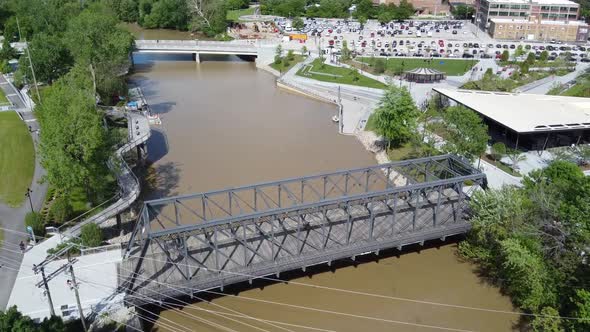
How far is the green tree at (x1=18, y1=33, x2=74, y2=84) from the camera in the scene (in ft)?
180

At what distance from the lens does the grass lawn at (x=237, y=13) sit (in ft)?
370

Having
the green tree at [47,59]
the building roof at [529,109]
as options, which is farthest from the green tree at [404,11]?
the green tree at [47,59]

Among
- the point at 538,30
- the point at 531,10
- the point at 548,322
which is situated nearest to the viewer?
the point at 548,322

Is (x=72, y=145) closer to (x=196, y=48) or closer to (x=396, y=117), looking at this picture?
(x=396, y=117)

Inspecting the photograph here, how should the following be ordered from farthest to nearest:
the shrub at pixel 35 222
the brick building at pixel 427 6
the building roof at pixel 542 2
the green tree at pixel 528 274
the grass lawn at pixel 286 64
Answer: the brick building at pixel 427 6, the building roof at pixel 542 2, the grass lawn at pixel 286 64, the shrub at pixel 35 222, the green tree at pixel 528 274

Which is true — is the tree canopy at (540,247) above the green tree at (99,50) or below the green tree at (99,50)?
below

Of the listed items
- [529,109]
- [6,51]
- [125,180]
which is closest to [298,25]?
[6,51]

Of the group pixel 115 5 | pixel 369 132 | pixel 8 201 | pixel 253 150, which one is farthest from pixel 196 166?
pixel 115 5

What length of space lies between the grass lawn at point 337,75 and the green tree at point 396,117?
18.0 meters

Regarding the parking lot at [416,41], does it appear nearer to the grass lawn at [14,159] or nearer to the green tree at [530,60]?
the green tree at [530,60]

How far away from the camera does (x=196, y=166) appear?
41625mm

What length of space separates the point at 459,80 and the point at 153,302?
53.4 metres

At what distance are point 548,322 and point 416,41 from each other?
72420 mm

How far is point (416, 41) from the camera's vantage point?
87.2m
